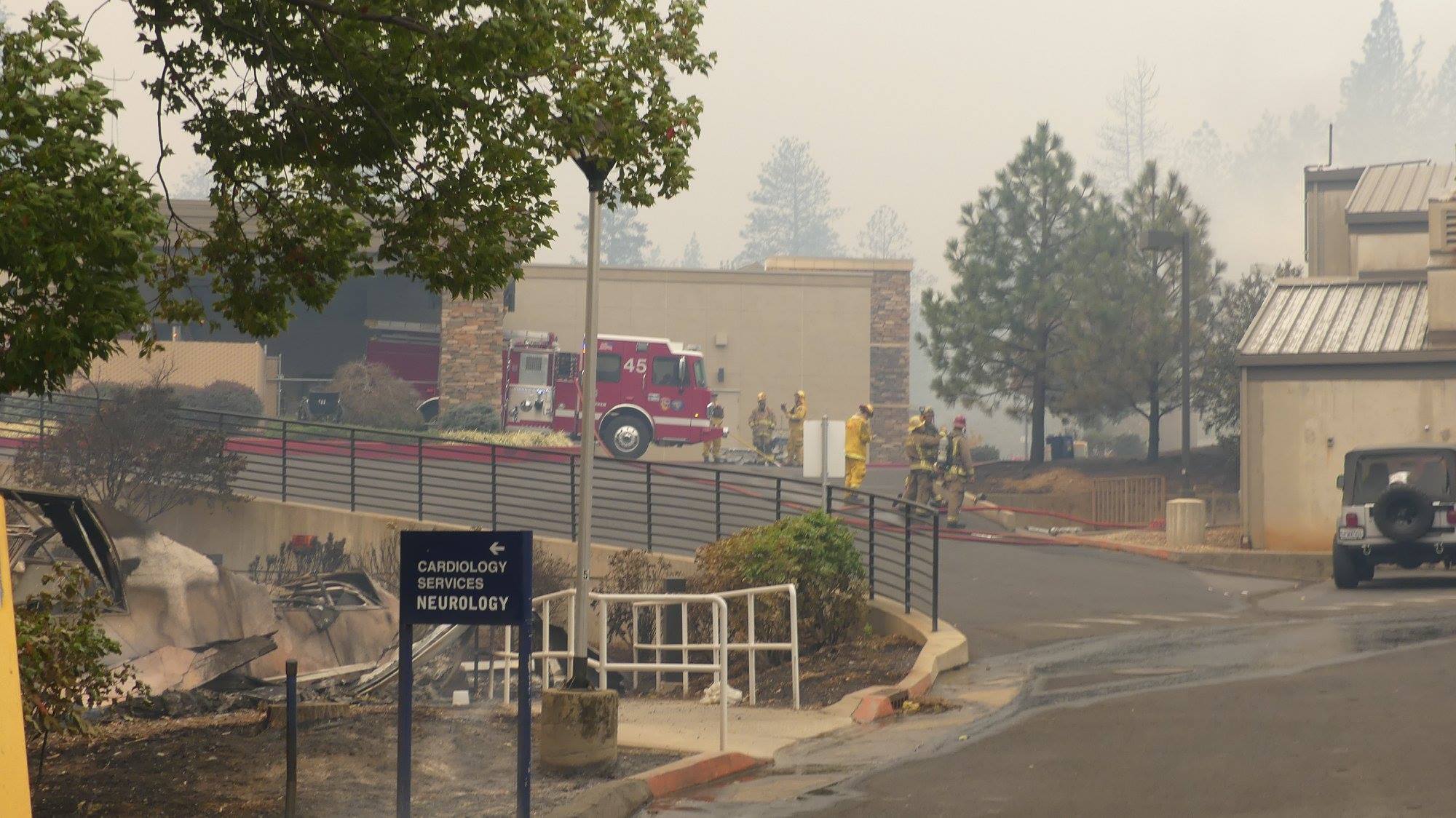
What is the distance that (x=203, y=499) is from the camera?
23469 mm

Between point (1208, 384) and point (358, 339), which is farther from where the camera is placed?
point (358, 339)

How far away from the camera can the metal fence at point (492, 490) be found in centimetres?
2242

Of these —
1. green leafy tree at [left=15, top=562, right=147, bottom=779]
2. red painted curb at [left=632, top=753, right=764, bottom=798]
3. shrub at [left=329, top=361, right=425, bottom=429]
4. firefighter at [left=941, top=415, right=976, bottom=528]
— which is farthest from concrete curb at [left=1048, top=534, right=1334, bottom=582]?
shrub at [left=329, top=361, right=425, bottom=429]

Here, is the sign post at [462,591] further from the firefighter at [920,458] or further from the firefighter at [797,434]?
the firefighter at [797,434]

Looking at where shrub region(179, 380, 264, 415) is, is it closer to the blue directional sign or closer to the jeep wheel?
the jeep wheel

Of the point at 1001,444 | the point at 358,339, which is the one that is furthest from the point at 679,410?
the point at 1001,444

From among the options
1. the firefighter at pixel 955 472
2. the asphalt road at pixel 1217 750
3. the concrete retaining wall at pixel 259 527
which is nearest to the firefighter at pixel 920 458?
the firefighter at pixel 955 472

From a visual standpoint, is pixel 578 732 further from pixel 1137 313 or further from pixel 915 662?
pixel 1137 313

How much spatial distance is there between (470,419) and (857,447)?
39.1ft

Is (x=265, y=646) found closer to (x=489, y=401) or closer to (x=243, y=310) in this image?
(x=243, y=310)

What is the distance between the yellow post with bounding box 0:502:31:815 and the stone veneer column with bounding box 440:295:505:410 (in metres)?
34.1

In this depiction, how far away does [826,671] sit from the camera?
15.6m

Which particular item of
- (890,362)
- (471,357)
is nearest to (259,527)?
(471,357)

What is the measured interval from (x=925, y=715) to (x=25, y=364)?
7.44m
